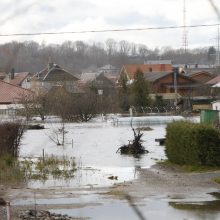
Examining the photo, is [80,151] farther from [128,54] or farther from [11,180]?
[128,54]

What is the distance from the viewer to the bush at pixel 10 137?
14.9 metres

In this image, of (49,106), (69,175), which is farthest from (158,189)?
(49,106)

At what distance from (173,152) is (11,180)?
16.5ft

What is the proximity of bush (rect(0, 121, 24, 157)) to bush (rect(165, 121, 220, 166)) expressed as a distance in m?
4.20

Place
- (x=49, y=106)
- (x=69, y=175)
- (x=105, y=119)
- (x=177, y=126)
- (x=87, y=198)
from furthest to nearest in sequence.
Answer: (x=105, y=119) < (x=49, y=106) < (x=177, y=126) < (x=69, y=175) < (x=87, y=198)

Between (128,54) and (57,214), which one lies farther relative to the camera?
(57,214)

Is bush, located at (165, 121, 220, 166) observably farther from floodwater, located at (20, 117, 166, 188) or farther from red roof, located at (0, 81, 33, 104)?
red roof, located at (0, 81, 33, 104)

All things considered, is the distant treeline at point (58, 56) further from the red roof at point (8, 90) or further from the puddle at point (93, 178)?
the puddle at point (93, 178)

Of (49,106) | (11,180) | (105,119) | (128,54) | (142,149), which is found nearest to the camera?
(128,54)

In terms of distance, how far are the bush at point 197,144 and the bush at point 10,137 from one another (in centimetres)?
420

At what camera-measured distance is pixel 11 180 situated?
40.3 ft

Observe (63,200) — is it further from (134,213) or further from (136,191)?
(134,213)

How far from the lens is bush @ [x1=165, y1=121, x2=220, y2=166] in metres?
14.0

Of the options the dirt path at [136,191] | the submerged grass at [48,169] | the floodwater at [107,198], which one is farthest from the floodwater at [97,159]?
the dirt path at [136,191]
